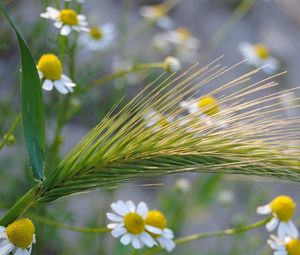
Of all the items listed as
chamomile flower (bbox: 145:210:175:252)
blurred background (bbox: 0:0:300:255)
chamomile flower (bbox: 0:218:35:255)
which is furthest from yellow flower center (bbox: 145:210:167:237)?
chamomile flower (bbox: 0:218:35:255)

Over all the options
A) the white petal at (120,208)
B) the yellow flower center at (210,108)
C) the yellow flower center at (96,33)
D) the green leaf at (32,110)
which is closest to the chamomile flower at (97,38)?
the yellow flower center at (96,33)

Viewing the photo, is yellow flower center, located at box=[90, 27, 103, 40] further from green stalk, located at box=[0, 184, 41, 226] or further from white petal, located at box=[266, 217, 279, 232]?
green stalk, located at box=[0, 184, 41, 226]

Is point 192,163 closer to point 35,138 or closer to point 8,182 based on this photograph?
point 35,138

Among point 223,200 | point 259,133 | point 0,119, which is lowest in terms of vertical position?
point 259,133

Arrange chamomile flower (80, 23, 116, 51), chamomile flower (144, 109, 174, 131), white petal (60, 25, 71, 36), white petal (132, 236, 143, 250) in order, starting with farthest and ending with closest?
chamomile flower (80, 23, 116, 51) < white petal (60, 25, 71, 36) < white petal (132, 236, 143, 250) < chamomile flower (144, 109, 174, 131)

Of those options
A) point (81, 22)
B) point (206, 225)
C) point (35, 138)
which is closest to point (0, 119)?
point (81, 22)

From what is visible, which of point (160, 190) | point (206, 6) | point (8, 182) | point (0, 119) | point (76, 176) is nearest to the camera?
point (76, 176)
